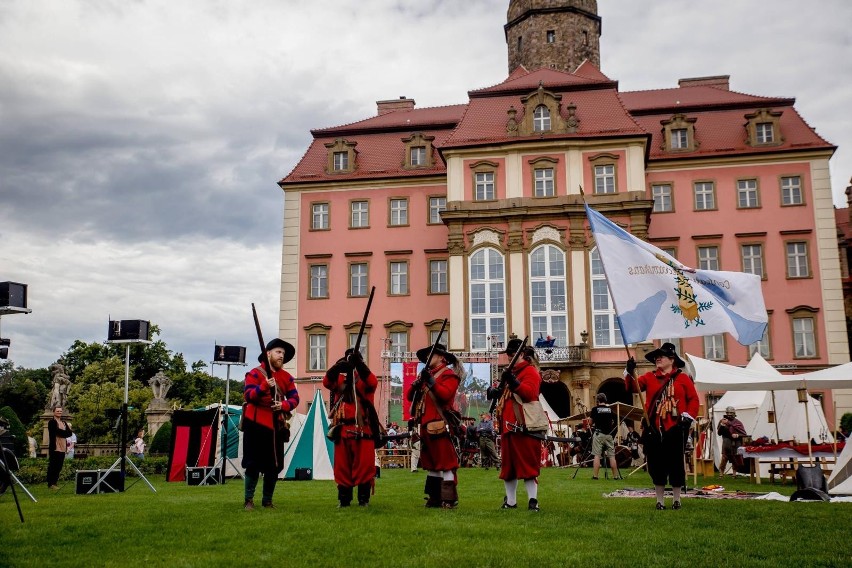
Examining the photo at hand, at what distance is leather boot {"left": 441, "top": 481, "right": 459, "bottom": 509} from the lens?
10641 mm

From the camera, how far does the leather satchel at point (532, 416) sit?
10688 millimetres

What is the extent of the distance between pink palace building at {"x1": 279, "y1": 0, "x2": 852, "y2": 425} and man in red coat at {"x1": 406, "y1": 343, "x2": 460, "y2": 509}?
20.9m

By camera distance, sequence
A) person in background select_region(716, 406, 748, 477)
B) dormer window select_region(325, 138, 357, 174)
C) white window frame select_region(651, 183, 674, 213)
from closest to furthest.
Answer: person in background select_region(716, 406, 748, 477) < white window frame select_region(651, 183, 674, 213) < dormer window select_region(325, 138, 357, 174)

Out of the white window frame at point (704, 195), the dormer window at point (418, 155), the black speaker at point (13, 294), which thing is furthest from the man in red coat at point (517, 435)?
the dormer window at point (418, 155)

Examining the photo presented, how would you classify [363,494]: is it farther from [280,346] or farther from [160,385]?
[160,385]

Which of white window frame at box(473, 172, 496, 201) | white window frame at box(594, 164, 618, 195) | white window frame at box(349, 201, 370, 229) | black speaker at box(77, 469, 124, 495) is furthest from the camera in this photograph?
white window frame at box(349, 201, 370, 229)

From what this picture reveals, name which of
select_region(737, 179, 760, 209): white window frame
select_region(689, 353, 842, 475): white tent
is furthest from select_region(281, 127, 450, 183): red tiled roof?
select_region(689, 353, 842, 475): white tent

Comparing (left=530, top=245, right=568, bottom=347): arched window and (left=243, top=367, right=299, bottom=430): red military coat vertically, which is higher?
(left=530, top=245, right=568, bottom=347): arched window

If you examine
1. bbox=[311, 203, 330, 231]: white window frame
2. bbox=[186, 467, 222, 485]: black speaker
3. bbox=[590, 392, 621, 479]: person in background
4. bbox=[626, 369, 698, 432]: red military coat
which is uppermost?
bbox=[311, 203, 330, 231]: white window frame

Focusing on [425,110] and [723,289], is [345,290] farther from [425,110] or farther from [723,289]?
[723,289]

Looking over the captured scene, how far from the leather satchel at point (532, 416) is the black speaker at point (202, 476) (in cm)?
973

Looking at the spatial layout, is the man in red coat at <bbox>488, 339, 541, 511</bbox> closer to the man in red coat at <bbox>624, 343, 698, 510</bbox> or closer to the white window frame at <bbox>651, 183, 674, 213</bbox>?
the man in red coat at <bbox>624, 343, 698, 510</bbox>

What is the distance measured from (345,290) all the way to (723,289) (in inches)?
1154

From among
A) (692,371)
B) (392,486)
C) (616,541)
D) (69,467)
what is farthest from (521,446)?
(69,467)
